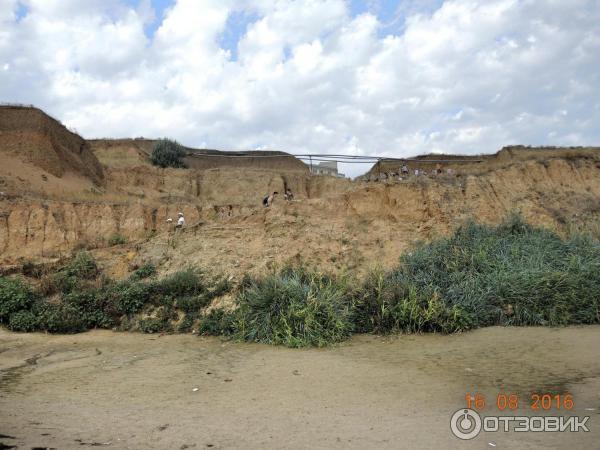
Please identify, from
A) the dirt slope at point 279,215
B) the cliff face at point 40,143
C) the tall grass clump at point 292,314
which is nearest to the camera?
the tall grass clump at point 292,314

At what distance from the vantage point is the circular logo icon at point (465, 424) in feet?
13.7

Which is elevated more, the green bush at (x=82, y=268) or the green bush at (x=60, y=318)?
the green bush at (x=82, y=268)

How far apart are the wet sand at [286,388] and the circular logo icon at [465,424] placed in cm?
9

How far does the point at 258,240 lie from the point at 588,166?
43.1 feet

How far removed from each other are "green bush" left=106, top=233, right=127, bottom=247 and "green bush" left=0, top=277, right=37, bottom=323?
11.1ft

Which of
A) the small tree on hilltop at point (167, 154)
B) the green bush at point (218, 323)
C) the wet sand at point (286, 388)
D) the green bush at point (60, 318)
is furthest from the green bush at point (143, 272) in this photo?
the small tree on hilltop at point (167, 154)

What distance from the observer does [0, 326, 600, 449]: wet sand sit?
14.0 feet

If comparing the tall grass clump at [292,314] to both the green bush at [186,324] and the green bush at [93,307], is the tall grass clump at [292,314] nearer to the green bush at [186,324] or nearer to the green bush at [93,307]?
the green bush at [186,324]

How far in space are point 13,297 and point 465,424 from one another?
407 inches

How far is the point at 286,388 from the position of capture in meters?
6.04

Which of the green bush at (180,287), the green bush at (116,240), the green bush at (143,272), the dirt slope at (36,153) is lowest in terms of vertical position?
the green bush at (180,287)

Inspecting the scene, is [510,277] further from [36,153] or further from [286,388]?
[36,153]

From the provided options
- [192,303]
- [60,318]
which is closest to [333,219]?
[192,303]

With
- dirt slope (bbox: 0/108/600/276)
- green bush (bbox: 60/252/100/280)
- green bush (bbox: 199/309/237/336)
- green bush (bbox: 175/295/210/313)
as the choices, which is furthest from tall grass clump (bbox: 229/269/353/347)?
green bush (bbox: 60/252/100/280)
